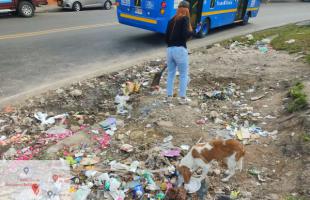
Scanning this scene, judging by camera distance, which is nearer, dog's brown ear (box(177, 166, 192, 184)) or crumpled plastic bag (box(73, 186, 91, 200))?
crumpled plastic bag (box(73, 186, 91, 200))

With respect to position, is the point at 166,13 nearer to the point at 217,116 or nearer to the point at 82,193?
the point at 217,116

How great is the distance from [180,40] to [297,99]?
7.69ft

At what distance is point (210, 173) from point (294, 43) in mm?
8127

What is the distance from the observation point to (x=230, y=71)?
28.4ft

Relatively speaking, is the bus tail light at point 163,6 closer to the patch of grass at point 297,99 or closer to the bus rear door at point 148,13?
the bus rear door at point 148,13

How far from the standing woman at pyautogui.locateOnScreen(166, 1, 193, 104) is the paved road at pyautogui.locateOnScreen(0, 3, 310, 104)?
2858 mm

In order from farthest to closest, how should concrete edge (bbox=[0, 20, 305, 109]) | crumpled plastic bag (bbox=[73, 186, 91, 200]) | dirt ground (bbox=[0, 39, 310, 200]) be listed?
concrete edge (bbox=[0, 20, 305, 109]) < dirt ground (bbox=[0, 39, 310, 200]) < crumpled plastic bag (bbox=[73, 186, 91, 200])

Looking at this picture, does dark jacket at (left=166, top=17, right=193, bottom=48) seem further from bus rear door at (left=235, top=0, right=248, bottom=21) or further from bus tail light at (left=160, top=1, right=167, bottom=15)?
bus rear door at (left=235, top=0, right=248, bottom=21)

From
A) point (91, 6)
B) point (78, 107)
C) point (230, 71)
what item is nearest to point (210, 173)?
point (78, 107)

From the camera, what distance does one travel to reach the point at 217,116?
6.10 metres

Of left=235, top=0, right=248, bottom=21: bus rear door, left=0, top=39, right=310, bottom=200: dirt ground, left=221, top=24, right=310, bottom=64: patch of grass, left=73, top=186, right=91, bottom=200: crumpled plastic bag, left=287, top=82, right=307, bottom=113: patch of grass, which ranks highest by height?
left=235, top=0, right=248, bottom=21: bus rear door

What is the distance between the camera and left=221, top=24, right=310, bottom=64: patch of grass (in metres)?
10.4

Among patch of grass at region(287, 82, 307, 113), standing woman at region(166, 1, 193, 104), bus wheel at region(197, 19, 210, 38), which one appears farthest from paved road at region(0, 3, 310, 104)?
patch of grass at region(287, 82, 307, 113)

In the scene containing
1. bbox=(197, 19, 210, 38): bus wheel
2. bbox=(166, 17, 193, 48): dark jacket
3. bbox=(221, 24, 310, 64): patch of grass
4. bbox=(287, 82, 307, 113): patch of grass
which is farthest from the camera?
bbox=(197, 19, 210, 38): bus wheel
